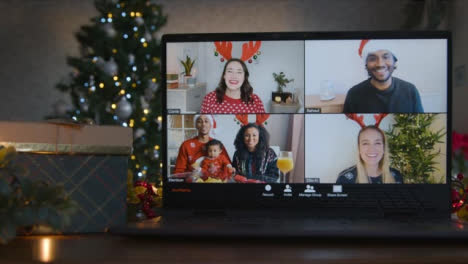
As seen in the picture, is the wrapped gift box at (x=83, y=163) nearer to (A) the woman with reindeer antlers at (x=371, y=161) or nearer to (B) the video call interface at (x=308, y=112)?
(B) the video call interface at (x=308, y=112)

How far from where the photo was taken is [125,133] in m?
0.69

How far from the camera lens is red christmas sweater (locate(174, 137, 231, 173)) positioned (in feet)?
2.68

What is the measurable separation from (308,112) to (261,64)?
123 millimetres

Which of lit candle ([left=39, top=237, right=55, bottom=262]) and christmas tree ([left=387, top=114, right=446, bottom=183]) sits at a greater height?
christmas tree ([left=387, top=114, right=446, bottom=183])

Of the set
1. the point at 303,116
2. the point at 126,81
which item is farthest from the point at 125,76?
the point at 303,116

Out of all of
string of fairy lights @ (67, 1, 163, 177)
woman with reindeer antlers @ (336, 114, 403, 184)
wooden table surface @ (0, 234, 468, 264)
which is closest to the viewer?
wooden table surface @ (0, 234, 468, 264)

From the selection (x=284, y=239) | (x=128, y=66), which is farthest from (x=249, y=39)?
(x=128, y=66)

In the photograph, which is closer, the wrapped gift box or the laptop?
the wrapped gift box

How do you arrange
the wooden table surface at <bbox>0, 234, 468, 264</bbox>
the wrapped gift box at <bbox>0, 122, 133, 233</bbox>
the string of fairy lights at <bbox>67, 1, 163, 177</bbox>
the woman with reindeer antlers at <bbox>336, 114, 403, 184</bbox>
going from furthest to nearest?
the string of fairy lights at <bbox>67, 1, 163, 177</bbox> → the woman with reindeer antlers at <bbox>336, 114, 403, 184</bbox> → the wrapped gift box at <bbox>0, 122, 133, 233</bbox> → the wooden table surface at <bbox>0, 234, 468, 264</bbox>

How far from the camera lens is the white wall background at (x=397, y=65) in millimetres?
797

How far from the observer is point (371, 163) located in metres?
0.79

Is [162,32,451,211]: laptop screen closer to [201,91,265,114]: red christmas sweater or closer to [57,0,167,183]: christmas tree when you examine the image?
[201,91,265,114]: red christmas sweater

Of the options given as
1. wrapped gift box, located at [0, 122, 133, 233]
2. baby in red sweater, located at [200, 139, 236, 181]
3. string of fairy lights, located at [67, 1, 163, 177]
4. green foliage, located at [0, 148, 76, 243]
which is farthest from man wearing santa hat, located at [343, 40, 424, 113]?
string of fairy lights, located at [67, 1, 163, 177]

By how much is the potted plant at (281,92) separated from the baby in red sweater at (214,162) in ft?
0.43
